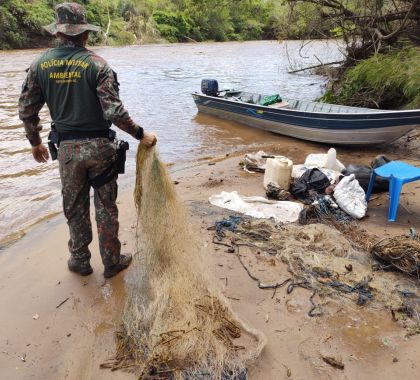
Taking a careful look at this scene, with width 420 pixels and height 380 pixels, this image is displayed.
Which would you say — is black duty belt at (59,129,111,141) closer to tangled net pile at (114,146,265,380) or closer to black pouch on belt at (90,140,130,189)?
black pouch on belt at (90,140,130,189)

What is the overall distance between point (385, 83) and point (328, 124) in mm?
2886

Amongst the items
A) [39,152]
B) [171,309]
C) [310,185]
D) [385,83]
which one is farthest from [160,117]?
[171,309]

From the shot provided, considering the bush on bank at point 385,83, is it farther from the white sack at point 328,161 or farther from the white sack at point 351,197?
the white sack at point 351,197

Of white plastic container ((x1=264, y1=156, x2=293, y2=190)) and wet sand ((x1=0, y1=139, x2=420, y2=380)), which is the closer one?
wet sand ((x1=0, y1=139, x2=420, y2=380))

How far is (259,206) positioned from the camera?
5.58 meters

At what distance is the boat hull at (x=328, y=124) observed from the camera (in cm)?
760

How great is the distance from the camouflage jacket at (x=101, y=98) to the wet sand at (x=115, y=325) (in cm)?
156

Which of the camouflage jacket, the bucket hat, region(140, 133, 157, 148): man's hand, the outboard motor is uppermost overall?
the bucket hat

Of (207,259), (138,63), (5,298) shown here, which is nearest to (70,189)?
(5,298)

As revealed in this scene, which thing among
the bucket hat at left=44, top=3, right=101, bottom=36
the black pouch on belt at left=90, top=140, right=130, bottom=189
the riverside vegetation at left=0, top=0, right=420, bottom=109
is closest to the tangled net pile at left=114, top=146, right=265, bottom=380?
the black pouch on belt at left=90, top=140, right=130, bottom=189

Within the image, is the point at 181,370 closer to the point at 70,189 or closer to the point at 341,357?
the point at 341,357

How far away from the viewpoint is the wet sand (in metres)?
2.83

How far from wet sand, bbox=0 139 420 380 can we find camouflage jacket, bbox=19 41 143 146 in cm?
156

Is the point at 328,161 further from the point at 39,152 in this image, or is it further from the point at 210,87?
the point at 210,87
